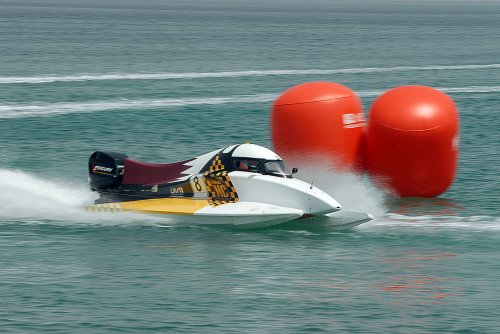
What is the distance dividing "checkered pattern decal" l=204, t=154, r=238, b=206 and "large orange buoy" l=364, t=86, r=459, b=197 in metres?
3.62

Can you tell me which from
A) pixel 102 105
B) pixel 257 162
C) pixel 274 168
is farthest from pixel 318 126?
pixel 102 105

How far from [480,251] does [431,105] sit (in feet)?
11.6

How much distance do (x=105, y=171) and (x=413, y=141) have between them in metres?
5.70

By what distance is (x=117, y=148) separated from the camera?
27.4 m

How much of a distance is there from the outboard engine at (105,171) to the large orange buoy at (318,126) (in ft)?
10.1

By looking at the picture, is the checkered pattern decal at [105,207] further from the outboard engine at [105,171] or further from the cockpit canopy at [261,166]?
the cockpit canopy at [261,166]

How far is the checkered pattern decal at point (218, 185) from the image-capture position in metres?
17.8

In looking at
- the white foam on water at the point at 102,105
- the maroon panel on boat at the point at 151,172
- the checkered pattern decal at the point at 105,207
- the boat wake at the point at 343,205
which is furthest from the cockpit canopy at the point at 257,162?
the white foam on water at the point at 102,105

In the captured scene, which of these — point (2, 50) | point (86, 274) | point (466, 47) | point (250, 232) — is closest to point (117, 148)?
point (250, 232)

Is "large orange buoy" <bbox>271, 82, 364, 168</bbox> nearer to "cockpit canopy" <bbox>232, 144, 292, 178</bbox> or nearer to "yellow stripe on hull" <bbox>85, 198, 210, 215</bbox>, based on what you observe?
"cockpit canopy" <bbox>232, 144, 292, 178</bbox>

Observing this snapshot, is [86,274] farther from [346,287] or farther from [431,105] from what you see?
[431,105]

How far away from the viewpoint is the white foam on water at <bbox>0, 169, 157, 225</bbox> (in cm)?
1895

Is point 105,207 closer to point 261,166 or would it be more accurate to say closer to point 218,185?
point 218,185

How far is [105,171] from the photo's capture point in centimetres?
1925
